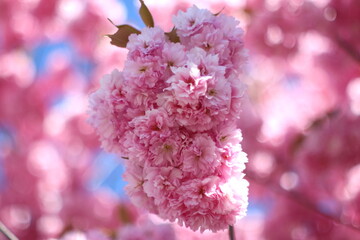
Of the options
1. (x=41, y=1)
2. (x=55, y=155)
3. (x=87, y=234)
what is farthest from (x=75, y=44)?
(x=87, y=234)

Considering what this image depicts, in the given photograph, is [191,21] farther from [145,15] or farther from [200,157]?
[200,157]

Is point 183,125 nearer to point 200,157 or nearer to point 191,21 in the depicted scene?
point 200,157

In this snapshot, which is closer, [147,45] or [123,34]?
[147,45]

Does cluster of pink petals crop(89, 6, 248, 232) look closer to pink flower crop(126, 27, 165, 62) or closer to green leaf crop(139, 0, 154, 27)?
pink flower crop(126, 27, 165, 62)

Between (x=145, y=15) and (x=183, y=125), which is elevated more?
(x=145, y=15)

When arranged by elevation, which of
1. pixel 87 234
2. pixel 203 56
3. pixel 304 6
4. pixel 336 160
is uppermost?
pixel 304 6

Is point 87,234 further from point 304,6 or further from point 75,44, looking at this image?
point 75,44

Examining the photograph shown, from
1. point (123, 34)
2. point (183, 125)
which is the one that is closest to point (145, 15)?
point (123, 34)

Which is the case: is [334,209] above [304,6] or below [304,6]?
below

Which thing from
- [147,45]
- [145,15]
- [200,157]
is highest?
[145,15]
